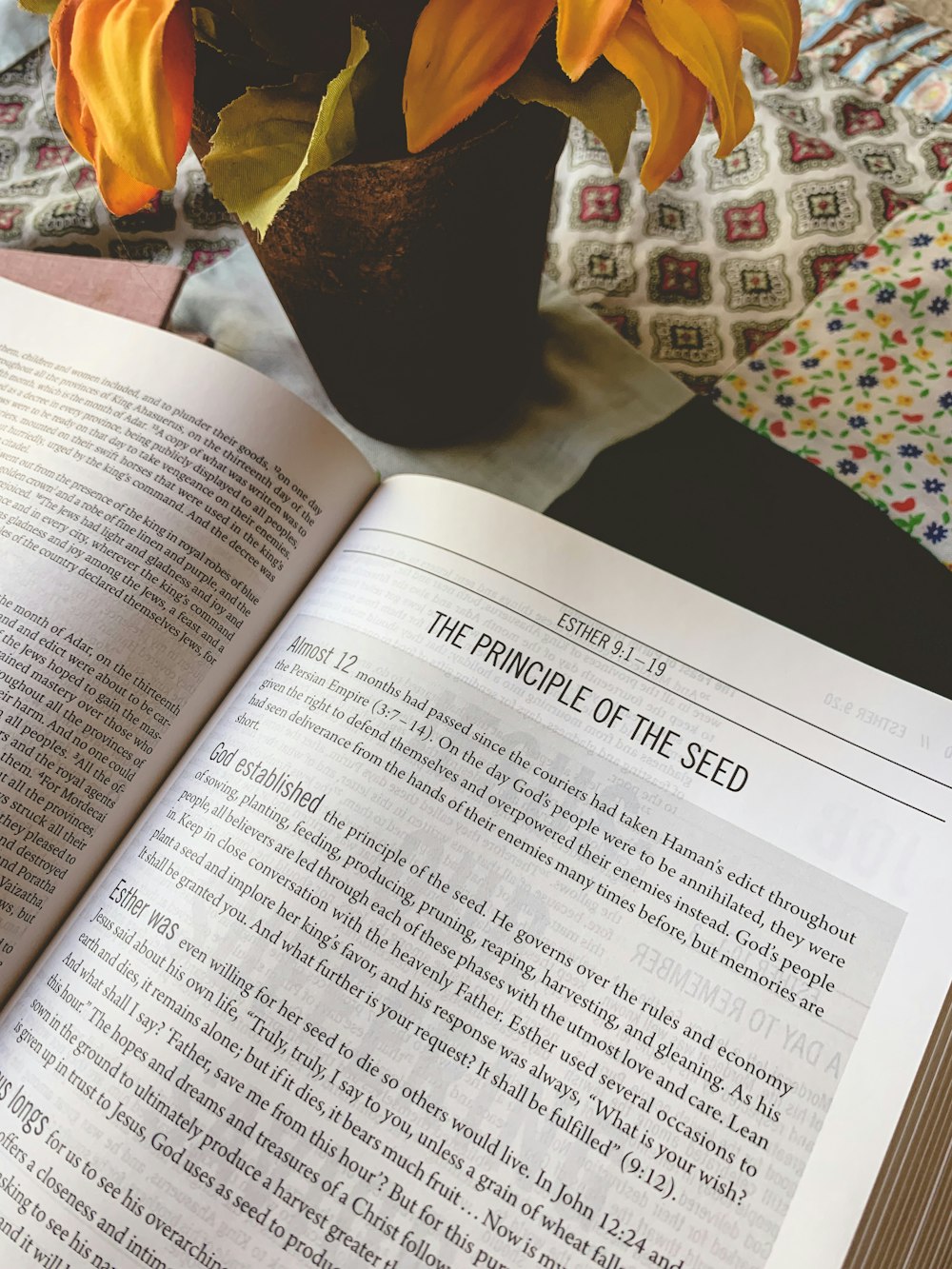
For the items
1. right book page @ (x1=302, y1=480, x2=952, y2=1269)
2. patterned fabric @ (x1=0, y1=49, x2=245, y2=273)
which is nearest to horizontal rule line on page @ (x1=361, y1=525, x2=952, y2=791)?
right book page @ (x1=302, y1=480, x2=952, y2=1269)

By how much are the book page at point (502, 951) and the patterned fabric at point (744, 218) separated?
0.72 ft

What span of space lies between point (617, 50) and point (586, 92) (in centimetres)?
3

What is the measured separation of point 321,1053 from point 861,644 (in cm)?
30

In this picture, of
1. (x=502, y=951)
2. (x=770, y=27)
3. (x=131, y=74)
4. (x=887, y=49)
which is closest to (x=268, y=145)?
(x=131, y=74)

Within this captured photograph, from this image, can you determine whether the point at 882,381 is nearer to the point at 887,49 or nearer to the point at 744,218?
the point at 744,218

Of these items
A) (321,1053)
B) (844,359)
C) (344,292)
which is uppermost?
(844,359)

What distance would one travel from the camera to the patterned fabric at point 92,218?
59cm

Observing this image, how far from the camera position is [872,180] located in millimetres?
574

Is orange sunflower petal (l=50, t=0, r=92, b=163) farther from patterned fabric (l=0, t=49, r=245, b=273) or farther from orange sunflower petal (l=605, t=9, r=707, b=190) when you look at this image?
patterned fabric (l=0, t=49, r=245, b=273)

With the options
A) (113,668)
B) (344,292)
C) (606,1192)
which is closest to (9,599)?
(113,668)

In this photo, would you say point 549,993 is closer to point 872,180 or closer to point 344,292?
point 344,292

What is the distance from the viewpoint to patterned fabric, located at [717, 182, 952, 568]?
49 cm

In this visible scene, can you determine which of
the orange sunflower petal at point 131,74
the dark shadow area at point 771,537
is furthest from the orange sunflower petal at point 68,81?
the dark shadow area at point 771,537

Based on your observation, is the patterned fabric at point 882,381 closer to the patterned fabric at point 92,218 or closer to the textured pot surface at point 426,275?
the textured pot surface at point 426,275
